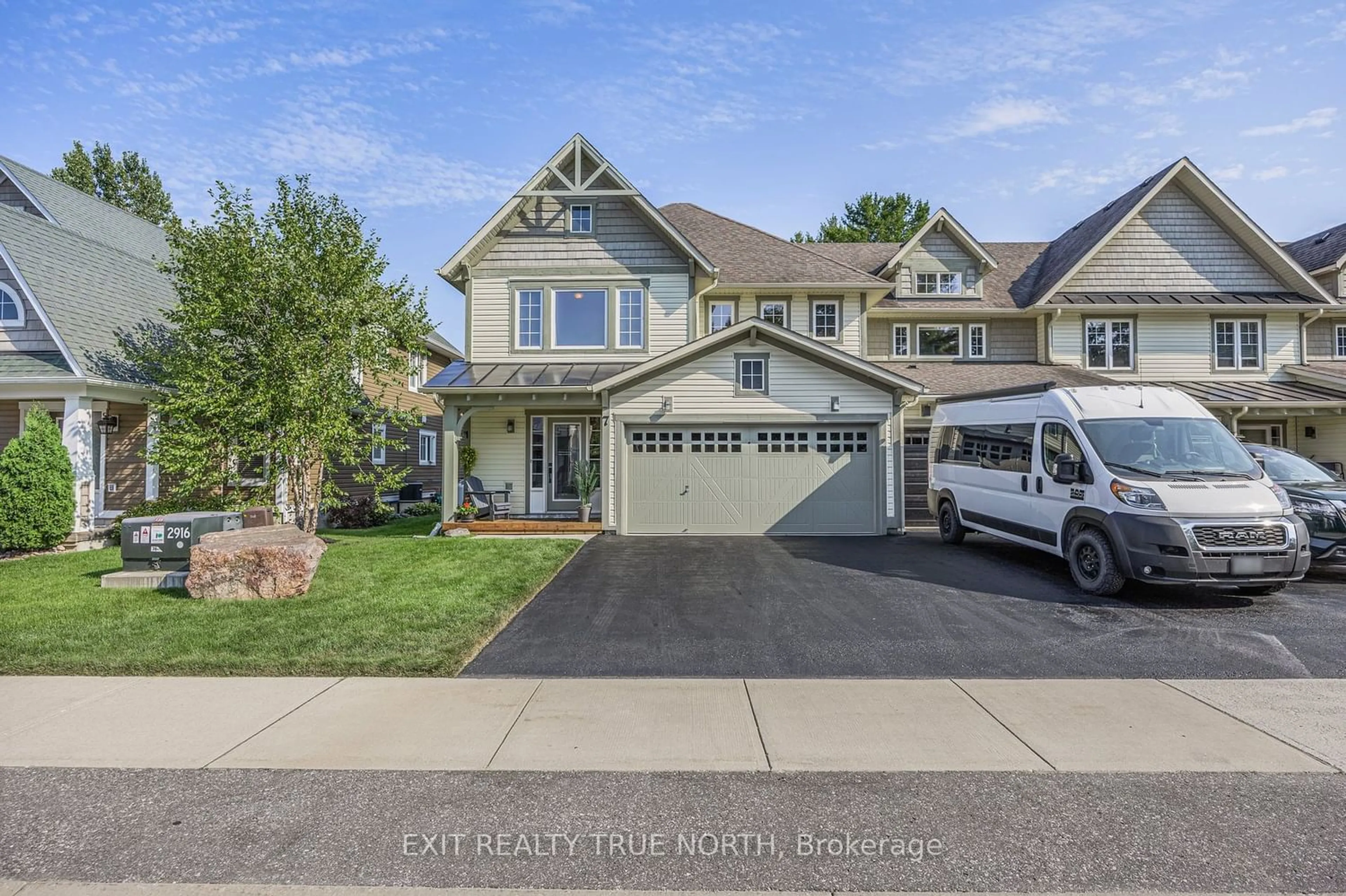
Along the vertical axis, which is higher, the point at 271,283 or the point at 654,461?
the point at 271,283

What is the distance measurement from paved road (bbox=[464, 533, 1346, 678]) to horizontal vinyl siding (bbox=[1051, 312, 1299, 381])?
9.90 metres

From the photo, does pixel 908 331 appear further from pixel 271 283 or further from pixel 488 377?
pixel 271 283

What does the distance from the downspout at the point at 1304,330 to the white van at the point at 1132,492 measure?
1295 centimetres

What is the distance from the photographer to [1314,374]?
675 inches

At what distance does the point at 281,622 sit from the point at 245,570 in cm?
135

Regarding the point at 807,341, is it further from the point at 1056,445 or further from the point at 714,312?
the point at 1056,445

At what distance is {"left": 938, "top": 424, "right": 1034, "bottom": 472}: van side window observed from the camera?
33.4ft

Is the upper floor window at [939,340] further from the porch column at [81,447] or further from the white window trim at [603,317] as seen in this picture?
the porch column at [81,447]

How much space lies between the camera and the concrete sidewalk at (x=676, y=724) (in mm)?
4148

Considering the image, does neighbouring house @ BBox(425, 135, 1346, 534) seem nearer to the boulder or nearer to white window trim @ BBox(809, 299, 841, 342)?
white window trim @ BBox(809, 299, 841, 342)

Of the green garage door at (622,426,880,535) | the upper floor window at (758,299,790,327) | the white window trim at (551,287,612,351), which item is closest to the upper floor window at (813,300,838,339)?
the upper floor window at (758,299,790,327)

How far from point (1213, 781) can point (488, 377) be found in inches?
544

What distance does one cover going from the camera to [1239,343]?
18297 mm

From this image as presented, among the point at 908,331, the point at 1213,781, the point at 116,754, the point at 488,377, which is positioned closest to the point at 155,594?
the point at 116,754
